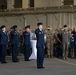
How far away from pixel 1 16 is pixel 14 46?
12274 mm

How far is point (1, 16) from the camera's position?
1292 inches

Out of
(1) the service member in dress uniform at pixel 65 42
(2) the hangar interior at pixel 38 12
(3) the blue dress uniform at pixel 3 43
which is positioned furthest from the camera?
(2) the hangar interior at pixel 38 12

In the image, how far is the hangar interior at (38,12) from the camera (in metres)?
29.5

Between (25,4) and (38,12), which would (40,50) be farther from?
(25,4)

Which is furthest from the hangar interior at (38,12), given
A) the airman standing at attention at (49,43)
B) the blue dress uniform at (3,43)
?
the blue dress uniform at (3,43)

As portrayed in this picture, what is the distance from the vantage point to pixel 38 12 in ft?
101

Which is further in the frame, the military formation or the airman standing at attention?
the airman standing at attention

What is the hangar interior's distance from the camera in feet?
96.9

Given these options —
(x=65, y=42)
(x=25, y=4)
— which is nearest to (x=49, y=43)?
(x=65, y=42)

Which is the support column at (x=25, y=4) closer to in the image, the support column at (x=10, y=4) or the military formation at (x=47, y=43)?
the support column at (x=10, y=4)

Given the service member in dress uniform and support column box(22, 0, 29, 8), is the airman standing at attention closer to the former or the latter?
the service member in dress uniform

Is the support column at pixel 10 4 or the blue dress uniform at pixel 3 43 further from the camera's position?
the support column at pixel 10 4

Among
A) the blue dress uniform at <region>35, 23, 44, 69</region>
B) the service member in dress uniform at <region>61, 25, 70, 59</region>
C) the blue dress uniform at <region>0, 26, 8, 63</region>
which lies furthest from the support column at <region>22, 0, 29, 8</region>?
the blue dress uniform at <region>35, 23, 44, 69</region>

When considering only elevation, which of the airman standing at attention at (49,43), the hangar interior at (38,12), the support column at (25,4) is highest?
the support column at (25,4)
